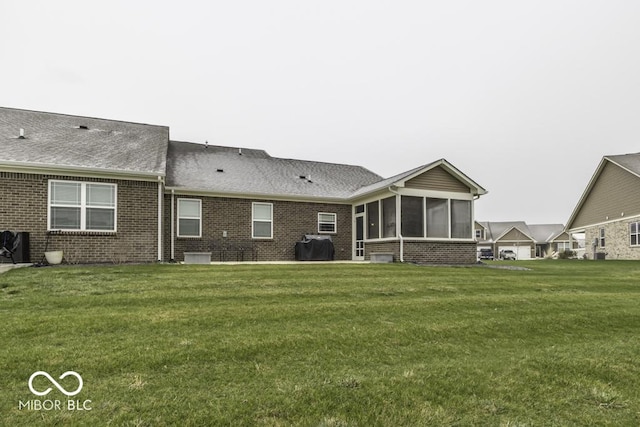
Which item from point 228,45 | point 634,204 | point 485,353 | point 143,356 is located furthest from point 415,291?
point 634,204

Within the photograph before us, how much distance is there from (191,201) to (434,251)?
9.95 m

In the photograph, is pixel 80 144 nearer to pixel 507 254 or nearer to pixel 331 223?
pixel 331 223

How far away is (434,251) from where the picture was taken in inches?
590

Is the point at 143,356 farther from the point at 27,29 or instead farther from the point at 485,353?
the point at 27,29

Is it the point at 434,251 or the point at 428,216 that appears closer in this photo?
the point at 434,251

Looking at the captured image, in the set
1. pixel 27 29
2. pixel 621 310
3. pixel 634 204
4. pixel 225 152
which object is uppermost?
pixel 27 29

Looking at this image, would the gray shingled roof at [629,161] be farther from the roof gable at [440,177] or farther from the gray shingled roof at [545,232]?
the gray shingled roof at [545,232]

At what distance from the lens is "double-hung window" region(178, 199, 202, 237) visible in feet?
49.7

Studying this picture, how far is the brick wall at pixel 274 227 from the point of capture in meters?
15.3

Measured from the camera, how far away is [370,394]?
301 cm

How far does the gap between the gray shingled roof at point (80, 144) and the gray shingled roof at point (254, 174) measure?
151 centimetres

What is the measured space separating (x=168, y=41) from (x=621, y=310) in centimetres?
1750

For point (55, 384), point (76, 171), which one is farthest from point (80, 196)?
point (55, 384)

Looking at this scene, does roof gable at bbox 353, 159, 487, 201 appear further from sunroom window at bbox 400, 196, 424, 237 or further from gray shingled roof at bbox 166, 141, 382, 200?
gray shingled roof at bbox 166, 141, 382, 200
